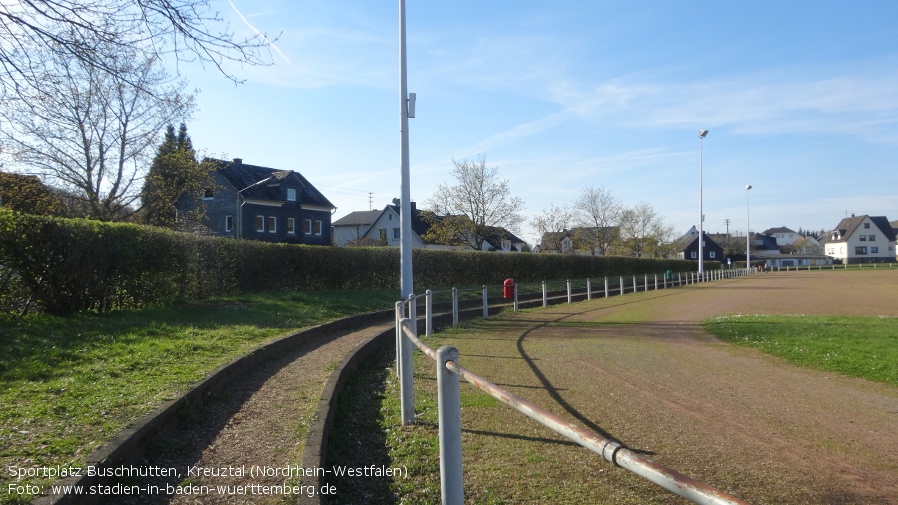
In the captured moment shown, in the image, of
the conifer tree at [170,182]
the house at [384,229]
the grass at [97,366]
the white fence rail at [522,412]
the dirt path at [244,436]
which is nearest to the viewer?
the white fence rail at [522,412]

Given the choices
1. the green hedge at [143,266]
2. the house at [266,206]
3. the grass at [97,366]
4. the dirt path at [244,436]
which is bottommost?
the dirt path at [244,436]

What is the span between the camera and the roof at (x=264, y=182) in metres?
45.3

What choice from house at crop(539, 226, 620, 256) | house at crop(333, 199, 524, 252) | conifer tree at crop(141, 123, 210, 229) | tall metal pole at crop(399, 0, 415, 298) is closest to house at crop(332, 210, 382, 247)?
house at crop(333, 199, 524, 252)

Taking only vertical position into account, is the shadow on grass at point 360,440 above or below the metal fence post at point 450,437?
below

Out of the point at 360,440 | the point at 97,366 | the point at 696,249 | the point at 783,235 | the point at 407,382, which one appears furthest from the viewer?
the point at 783,235

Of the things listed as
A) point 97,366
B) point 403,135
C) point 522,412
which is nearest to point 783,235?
point 403,135

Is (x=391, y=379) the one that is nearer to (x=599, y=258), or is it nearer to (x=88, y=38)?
(x=88, y=38)

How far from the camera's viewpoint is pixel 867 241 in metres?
117

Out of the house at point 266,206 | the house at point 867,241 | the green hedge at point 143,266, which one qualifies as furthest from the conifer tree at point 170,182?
the house at point 867,241

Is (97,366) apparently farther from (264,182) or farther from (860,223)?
(860,223)

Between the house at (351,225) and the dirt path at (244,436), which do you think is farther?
the house at (351,225)

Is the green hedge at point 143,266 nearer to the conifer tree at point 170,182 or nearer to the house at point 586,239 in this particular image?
the conifer tree at point 170,182

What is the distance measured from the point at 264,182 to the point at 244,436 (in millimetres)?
44297

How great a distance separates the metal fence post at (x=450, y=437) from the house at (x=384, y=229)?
55.0 meters
